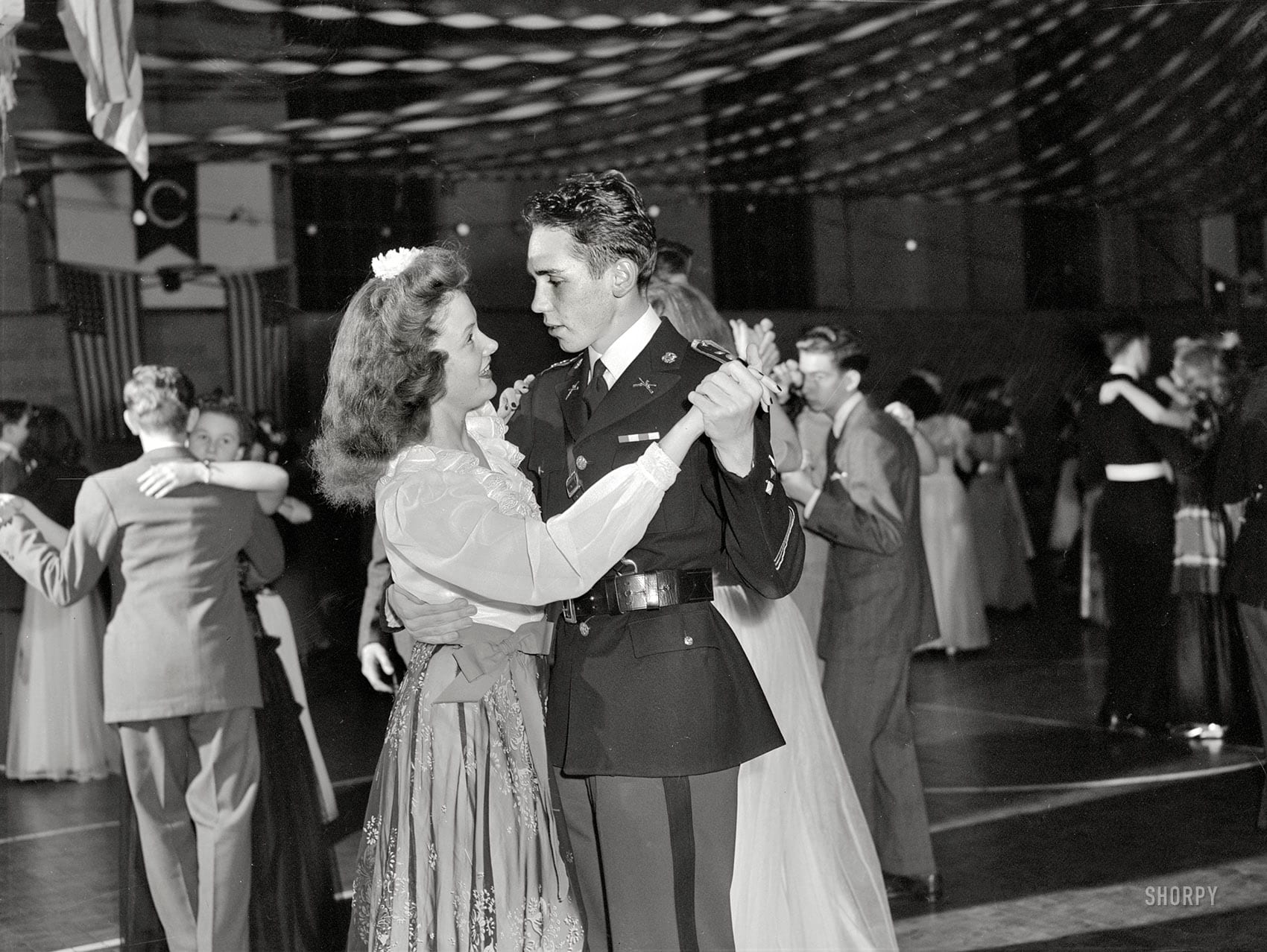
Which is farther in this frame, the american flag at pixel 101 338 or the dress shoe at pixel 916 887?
the dress shoe at pixel 916 887

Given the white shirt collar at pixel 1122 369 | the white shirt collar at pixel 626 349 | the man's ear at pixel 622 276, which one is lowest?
the white shirt collar at pixel 1122 369

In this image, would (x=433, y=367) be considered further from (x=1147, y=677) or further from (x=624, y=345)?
(x=1147, y=677)

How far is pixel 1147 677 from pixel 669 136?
2.17m

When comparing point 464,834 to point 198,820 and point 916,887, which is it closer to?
point 198,820

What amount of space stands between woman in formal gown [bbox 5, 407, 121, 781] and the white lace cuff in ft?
6.71

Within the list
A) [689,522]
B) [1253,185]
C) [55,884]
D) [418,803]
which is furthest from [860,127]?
[55,884]

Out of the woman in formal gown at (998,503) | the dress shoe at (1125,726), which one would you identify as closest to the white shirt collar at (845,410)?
the woman in formal gown at (998,503)

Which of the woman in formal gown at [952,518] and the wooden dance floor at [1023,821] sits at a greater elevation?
the woman in formal gown at [952,518]

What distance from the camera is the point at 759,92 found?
3846 millimetres

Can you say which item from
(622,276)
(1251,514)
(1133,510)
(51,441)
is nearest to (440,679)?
(622,276)

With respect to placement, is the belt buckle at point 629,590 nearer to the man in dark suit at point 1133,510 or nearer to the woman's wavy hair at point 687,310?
the woman's wavy hair at point 687,310

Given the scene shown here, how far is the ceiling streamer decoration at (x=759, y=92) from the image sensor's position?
3.62m

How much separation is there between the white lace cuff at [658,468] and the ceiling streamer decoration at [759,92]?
1.98m

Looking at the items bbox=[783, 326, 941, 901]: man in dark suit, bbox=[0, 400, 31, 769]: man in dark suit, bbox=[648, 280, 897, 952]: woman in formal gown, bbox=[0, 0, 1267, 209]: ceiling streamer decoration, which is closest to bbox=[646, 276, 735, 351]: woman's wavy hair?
bbox=[648, 280, 897, 952]: woman in formal gown
